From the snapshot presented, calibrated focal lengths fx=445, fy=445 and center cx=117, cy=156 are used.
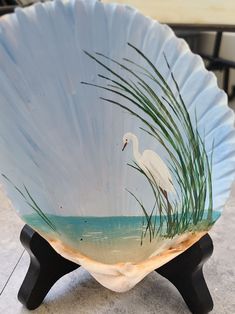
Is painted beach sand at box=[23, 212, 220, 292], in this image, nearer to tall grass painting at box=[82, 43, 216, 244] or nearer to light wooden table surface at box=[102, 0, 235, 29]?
tall grass painting at box=[82, 43, 216, 244]

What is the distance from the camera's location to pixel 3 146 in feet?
1.63

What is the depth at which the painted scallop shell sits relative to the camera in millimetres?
460

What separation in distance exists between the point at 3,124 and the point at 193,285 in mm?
359

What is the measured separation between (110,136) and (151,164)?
6 cm

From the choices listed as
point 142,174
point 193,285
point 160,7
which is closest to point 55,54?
point 142,174

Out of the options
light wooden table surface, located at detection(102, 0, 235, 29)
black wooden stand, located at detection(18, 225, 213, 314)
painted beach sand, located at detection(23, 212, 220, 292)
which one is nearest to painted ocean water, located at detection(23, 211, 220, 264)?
painted beach sand, located at detection(23, 212, 220, 292)

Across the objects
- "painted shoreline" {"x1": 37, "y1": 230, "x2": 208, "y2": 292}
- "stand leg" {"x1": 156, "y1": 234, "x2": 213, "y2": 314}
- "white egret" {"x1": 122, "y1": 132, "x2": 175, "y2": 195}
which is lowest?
"stand leg" {"x1": 156, "y1": 234, "x2": 213, "y2": 314}

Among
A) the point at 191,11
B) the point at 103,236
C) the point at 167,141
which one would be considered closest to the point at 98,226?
the point at 103,236

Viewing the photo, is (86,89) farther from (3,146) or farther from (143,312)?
(143,312)

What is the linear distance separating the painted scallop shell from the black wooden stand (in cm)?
10

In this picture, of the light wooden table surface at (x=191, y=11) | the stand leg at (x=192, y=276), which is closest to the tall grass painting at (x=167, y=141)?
the stand leg at (x=192, y=276)

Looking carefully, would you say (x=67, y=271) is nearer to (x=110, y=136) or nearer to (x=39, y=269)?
(x=39, y=269)

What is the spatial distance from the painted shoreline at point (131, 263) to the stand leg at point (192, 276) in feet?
0.31

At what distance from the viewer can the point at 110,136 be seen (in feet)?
1.67
